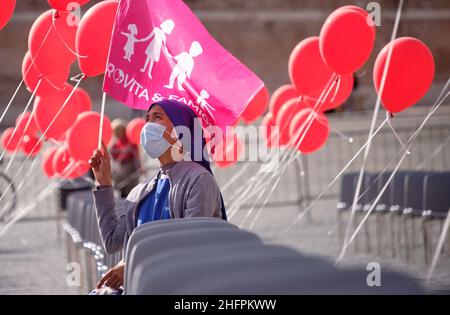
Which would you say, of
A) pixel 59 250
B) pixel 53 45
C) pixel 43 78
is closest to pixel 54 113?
pixel 43 78

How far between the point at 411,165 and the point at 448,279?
836cm

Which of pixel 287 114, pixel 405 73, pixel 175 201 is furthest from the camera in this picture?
pixel 287 114

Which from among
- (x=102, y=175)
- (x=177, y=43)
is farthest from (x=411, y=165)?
(x=102, y=175)

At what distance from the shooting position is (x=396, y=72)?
218 inches

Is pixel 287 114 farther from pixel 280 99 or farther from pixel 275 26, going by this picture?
pixel 275 26

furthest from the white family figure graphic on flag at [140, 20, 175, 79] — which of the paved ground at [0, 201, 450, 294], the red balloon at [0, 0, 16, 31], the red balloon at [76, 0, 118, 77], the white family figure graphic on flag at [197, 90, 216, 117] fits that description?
the paved ground at [0, 201, 450, 294]

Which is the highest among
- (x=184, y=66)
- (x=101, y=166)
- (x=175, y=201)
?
(x=184, y=66)

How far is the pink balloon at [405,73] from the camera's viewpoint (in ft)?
18.1

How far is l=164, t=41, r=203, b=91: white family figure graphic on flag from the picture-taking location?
4.86 m

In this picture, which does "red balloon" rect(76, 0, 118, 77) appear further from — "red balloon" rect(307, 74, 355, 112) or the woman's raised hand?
"red balloon" rect(307, 74, 355, 112)

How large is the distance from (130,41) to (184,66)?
34cm

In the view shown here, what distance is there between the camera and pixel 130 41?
495cm
